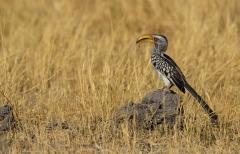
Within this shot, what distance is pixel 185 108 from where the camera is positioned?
7.14 m

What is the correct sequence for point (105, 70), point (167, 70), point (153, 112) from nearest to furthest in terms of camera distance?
point (153, 112), point (167, 70), point (105, 70)

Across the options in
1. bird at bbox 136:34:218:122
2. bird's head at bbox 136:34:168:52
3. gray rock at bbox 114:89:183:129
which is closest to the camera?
gray rock at bbox 114:89:183:129

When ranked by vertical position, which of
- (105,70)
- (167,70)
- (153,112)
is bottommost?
(153,112)

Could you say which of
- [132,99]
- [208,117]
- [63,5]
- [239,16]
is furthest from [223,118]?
[63,5]

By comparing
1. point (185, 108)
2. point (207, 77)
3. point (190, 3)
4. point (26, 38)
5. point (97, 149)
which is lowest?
point (97, 149)

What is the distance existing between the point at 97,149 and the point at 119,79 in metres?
1.47

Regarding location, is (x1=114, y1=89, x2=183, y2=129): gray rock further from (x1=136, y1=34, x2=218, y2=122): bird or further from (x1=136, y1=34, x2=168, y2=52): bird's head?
(x1=136, y1=34, x2=168, y2=52): bird's head

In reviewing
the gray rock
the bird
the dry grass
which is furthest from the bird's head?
the gray rock

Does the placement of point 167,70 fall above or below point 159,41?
below

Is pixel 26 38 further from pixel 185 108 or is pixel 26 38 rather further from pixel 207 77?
pixel 185 108

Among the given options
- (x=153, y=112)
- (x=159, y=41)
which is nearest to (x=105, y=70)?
(x=159, y=41)

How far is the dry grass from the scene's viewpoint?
636 centimetres

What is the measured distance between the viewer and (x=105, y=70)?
7535 mm

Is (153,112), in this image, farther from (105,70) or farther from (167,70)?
(105,70)
